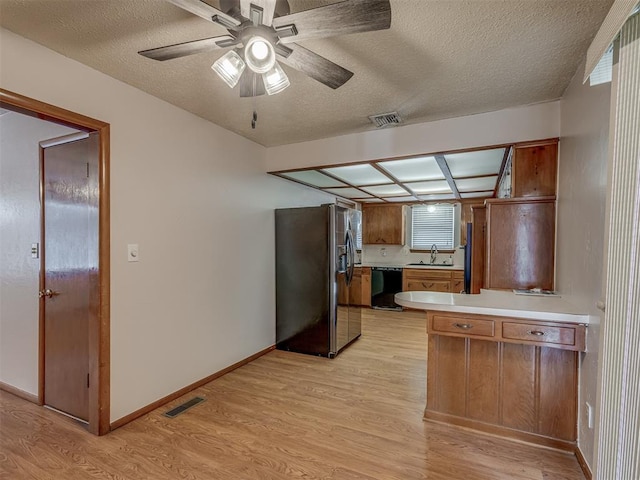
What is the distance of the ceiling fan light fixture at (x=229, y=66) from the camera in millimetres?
1474

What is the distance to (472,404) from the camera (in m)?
2.26

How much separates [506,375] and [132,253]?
2.81 meters

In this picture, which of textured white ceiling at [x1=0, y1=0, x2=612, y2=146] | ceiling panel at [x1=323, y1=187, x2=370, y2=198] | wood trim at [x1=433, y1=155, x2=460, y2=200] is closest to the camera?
textured white ceiling at [x1=0, y1=0, x2=612, y2=146]

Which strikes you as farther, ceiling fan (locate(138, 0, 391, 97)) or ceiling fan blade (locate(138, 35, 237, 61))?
ceiling fan blade (locate(138, 35, 237, 61))

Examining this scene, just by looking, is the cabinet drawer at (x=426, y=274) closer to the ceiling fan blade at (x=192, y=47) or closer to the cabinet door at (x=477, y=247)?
the cabinet door at (x=477, y=247)

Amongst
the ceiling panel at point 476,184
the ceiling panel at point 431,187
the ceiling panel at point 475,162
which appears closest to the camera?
the ceiling panel at point 475,162

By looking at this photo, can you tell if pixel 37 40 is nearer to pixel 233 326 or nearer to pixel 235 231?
pixel 235 231

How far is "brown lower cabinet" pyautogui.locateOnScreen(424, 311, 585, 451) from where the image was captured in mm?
2012

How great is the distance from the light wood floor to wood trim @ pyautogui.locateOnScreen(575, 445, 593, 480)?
0.04 m

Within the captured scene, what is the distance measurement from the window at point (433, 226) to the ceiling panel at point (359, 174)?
2410 millimetres

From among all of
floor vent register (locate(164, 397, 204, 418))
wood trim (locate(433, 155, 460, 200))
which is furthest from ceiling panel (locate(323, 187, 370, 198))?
floor vent register (locate(164, 397, 204, 418))

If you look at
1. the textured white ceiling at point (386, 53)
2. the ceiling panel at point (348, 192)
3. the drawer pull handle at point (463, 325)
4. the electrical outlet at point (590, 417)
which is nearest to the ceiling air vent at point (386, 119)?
the textured white ceiling at point (386, 53)

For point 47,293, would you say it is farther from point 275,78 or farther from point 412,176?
point 412,176

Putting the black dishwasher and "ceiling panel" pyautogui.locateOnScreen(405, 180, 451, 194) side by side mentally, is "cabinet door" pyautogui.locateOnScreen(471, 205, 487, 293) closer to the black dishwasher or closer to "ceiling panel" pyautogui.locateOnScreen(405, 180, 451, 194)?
"ceiling panel" pyautogui.locateOnScreen(405, 180, 451, 194)
